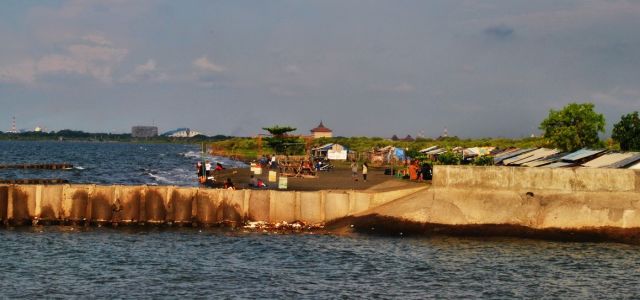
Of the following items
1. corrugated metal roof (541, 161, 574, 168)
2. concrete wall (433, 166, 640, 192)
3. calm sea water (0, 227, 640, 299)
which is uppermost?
corrugated metal roof (541, 161, 574, 168)

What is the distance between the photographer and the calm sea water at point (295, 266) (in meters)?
31.2

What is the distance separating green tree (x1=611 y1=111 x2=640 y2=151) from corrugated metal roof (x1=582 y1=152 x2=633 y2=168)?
1366cm

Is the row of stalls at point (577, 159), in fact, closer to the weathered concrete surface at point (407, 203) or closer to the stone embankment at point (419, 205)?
the weathered concrete surface at point (407, 203)

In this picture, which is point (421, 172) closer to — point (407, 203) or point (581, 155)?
point (581, 155)

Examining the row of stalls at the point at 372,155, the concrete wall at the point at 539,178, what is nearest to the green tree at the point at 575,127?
the concrete wall at the point at 539,178

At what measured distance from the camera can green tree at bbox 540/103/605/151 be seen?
69000mm

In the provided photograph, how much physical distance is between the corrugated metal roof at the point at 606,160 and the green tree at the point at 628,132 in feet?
44.8

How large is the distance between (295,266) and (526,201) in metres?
14.2

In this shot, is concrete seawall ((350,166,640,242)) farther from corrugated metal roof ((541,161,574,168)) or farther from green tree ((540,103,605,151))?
green tree ((540,103,605,151))

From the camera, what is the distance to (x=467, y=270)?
35125mm

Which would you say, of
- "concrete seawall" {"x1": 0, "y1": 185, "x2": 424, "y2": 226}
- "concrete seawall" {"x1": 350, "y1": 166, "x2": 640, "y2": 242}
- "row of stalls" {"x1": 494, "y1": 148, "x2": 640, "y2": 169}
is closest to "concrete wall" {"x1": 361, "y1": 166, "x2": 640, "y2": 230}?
"concrete seawall" {"x1": 350, "y1": 166, "x2": 640, "y2": 242}

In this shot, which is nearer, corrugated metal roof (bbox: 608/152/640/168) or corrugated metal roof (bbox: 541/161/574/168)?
corrugated metal roof (bbox: 608/152/640/168)

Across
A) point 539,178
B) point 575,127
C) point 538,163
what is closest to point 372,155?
point 575,127

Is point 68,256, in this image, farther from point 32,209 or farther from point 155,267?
point 32,209
